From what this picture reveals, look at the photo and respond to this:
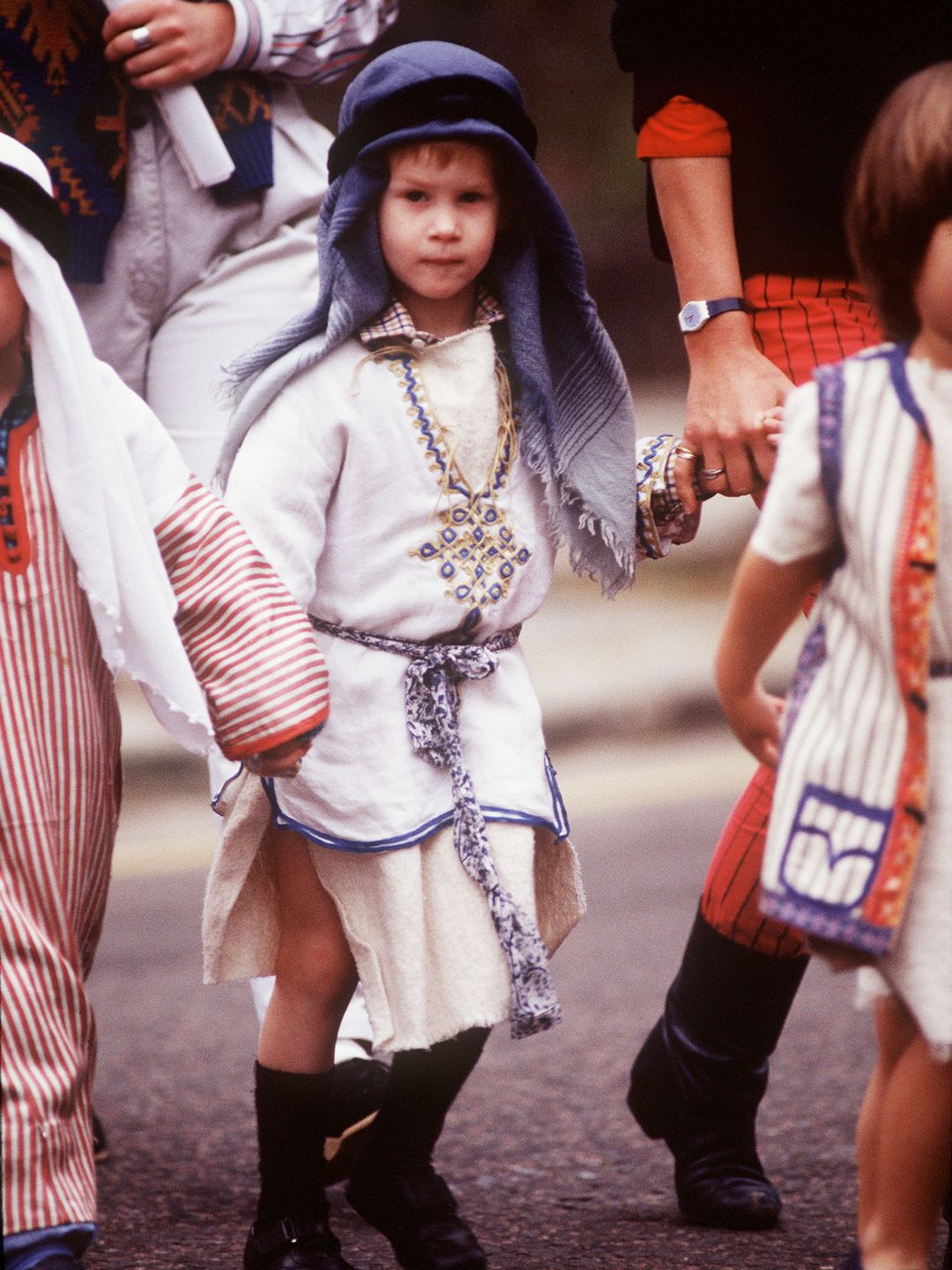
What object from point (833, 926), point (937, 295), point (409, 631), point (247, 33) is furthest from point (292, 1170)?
point (247, 33)

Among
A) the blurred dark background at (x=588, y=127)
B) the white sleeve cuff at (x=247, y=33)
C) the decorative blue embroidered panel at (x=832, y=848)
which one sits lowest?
the decorative blue embroidered panel at (x=832, y=848)

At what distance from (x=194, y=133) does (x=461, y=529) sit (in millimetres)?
779

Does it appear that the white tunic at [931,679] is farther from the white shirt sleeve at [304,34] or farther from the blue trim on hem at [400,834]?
the white shirt sleeve at [304,34]

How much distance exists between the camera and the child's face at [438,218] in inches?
101

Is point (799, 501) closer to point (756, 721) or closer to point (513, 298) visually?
point (756, 721)

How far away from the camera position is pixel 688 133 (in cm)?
270

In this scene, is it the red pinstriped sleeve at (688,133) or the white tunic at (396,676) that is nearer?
the white tunic at (396,676)

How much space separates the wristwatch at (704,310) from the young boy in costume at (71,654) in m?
0.68

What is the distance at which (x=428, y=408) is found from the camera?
258 cm

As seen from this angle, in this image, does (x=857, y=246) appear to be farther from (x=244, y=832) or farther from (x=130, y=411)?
(x=244, y=832)

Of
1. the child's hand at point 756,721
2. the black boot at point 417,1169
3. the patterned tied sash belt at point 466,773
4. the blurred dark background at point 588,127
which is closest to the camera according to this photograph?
the child's hand at point 756,721

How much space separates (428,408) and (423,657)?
313mm

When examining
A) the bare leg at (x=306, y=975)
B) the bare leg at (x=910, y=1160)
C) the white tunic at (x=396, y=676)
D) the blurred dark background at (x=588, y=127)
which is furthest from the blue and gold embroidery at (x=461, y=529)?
the blurred dark background at (x=588, y=127)

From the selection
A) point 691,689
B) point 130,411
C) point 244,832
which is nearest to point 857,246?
point 130,411
